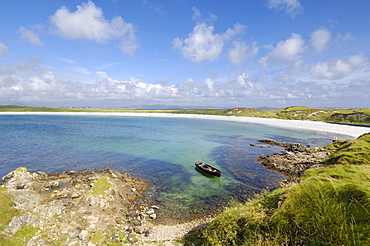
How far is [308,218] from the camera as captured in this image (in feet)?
15.6

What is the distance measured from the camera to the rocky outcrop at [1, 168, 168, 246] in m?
8.12

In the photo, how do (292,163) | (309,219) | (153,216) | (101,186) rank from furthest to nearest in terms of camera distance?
(292,163) < (101,186) < (153,216) < (309,219)

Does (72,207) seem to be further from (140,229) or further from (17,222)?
(140,229)

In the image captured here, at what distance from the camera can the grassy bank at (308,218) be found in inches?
162

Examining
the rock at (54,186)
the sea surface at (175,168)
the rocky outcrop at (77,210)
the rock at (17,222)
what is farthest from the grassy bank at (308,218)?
the rock at (54,186)

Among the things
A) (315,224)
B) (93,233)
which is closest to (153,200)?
(93,233)

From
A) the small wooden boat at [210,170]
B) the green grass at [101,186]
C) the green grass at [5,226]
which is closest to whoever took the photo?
the green grass at [5,226]

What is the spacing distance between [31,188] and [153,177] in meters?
10.2

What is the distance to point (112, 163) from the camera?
22.2 m

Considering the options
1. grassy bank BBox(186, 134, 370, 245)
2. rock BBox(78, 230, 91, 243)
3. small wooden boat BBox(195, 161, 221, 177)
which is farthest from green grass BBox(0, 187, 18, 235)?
small wooden boat BBox(195, 161, 221, 177)

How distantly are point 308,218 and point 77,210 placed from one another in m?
11.7

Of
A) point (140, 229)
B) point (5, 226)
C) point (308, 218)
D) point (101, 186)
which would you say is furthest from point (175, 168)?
point (308, 218)

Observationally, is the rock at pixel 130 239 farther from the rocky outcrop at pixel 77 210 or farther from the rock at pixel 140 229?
the rock at pixel 140 229

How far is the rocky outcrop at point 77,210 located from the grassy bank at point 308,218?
5717 mm
